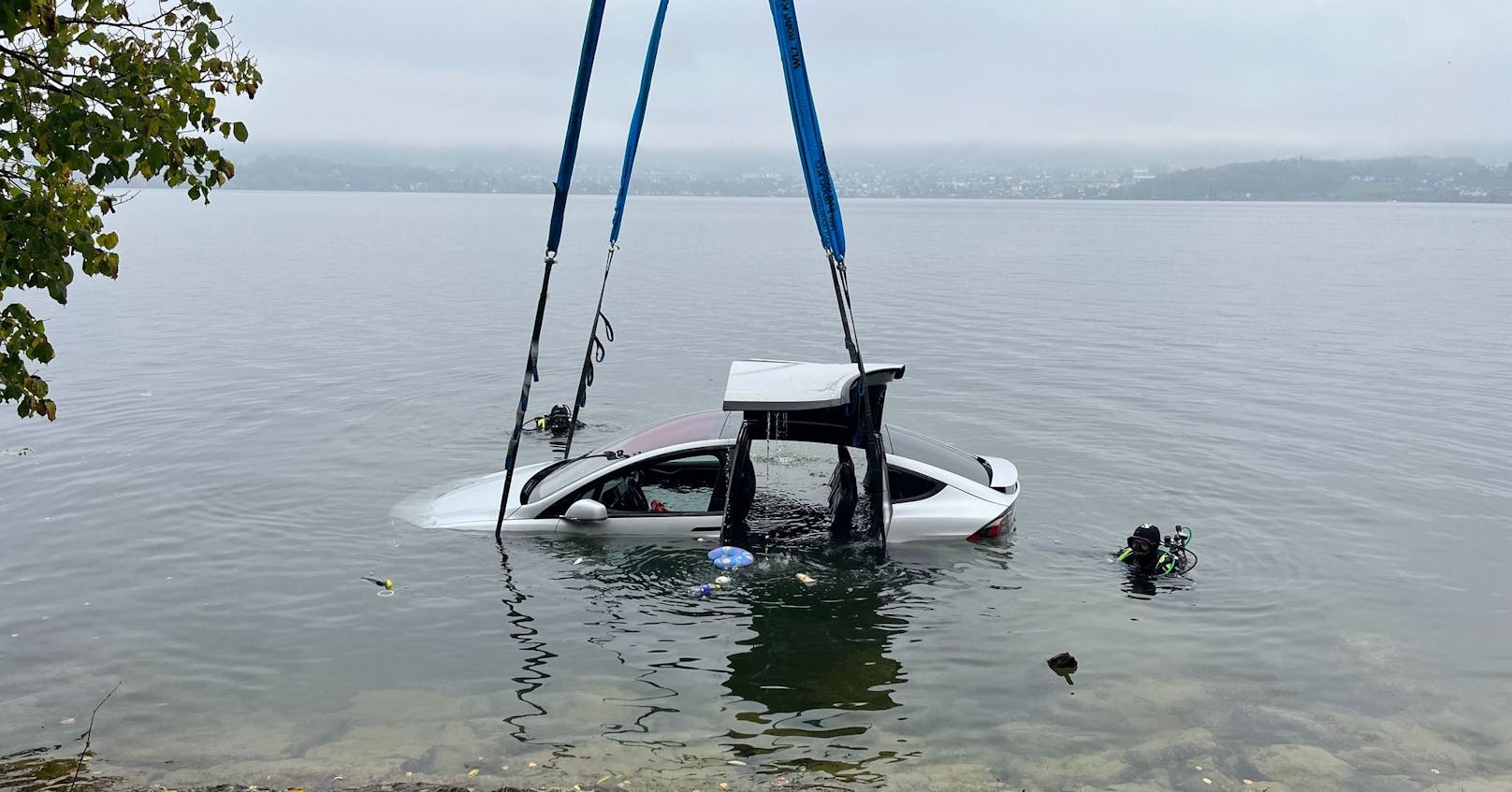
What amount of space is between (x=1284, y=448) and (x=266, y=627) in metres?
15.1

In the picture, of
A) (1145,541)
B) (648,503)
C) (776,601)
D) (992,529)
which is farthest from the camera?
(648,503)

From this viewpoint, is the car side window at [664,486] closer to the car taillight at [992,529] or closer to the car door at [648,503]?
the car door at [648,503]

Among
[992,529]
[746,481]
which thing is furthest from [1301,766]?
[746,481]

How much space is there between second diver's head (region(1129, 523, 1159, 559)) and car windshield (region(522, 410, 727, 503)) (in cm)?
450

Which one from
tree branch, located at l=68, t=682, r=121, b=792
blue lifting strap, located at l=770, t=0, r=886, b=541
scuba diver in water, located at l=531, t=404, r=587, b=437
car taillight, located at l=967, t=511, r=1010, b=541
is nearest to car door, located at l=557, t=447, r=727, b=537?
blue lifting strap, located at l=770, t=0, r=886, b=541

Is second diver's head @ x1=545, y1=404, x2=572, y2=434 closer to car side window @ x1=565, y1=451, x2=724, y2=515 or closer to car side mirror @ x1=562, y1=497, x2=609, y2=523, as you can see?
car side window @ x1=565, y1=451, x2=724, y2=515

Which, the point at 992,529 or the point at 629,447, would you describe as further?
the point at 629,447

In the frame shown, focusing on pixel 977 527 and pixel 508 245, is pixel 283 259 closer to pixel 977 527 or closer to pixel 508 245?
pixel 508 245

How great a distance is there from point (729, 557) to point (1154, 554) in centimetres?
442

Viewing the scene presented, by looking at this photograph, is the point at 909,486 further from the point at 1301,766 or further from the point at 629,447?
the point at 1301,766

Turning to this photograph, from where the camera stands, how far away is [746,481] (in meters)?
11.9

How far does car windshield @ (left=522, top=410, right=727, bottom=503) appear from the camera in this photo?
1234 centimetres

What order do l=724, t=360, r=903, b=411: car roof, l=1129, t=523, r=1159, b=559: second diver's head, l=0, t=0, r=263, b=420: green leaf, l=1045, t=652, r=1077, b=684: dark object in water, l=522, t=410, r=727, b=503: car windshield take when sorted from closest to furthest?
l=0, t=0, r=263, b=420: green leaf, l=1045, t=652, r=1077, b=684: dark object in water, l=724, t=360, r=903, b=411: car roof, l=1129, t=523, r=1159, b=559: second diver's head, l=522, t=410, r=727, b=503: car windshield

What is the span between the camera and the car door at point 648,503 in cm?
1199
